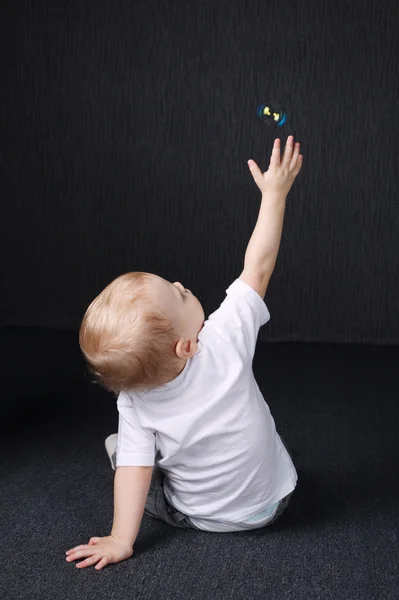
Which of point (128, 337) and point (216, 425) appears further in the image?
point (216, 425)

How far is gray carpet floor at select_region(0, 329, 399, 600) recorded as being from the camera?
52.8 inches

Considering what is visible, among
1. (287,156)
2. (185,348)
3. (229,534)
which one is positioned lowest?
(229,534)

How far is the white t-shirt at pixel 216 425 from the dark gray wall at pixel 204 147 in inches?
59.9

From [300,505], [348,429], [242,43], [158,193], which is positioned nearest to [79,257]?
[158,193]

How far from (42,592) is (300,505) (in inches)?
22.3

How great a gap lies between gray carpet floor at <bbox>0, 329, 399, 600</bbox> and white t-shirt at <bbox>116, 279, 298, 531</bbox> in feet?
0.40

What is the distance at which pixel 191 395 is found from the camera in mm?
1350

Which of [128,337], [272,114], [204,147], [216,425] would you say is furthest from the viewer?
[204,147]

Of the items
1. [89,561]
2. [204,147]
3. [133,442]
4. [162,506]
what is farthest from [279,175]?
[204,147]

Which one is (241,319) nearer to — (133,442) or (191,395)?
(191,395)

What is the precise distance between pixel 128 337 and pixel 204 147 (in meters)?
1.77

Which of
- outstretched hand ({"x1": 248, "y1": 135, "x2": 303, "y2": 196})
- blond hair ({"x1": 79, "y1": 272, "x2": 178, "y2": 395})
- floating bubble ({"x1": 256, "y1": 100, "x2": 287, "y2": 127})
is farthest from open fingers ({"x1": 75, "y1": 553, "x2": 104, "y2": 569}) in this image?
floating bubble ({"x1": 256, "y1": 100, "x2": 287, "y2": 127})

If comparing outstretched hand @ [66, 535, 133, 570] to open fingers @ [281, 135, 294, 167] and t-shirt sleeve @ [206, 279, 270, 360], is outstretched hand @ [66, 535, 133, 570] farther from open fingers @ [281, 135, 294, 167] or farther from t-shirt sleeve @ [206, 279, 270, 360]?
open fingers @ [281, 135, 294, 167]

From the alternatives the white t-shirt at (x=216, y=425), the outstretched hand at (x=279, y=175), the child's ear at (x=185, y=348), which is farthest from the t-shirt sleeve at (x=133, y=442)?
the outstretched hand at (x=279, y=175)
